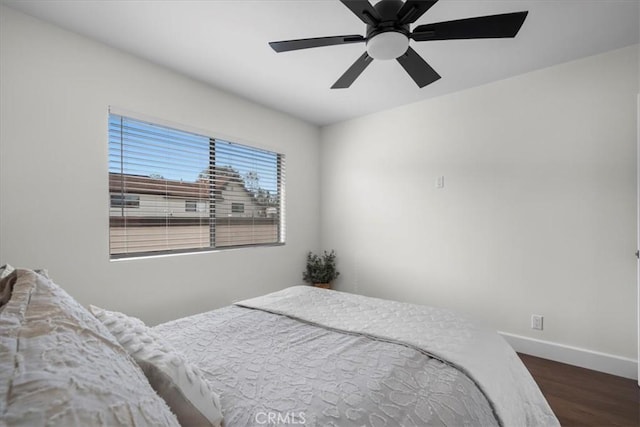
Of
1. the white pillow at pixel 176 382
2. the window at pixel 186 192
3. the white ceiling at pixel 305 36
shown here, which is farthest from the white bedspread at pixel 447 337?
the white ceiling at pixel 305 36

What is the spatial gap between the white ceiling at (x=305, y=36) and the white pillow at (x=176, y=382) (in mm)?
1916

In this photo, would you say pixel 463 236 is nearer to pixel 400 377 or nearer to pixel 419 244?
pixel 419 244

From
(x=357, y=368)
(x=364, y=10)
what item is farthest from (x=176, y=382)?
(x=364, y=10)

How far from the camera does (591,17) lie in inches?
74.9

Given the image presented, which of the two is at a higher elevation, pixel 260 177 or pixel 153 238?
pixel 260 177

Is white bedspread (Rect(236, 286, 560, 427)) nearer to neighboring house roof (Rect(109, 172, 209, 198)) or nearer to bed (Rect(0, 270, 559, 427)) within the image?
bed (Rect(0, 270, 559, 427))

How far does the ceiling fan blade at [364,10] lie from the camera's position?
4.31 feet

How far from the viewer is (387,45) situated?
155cm

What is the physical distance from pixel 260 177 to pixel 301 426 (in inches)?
115

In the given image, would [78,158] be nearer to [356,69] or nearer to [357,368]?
[356,69]

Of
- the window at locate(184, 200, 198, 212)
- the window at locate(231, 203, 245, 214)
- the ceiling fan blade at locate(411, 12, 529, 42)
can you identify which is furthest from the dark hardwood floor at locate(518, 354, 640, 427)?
the window at locate(184, 200, 198, 212)

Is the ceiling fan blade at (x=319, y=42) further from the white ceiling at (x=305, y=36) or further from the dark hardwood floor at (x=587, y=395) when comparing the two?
the dark hardwood floor at (x=587, y=395)

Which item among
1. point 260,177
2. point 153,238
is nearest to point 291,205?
point 260,177

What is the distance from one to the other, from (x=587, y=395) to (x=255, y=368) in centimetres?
234
